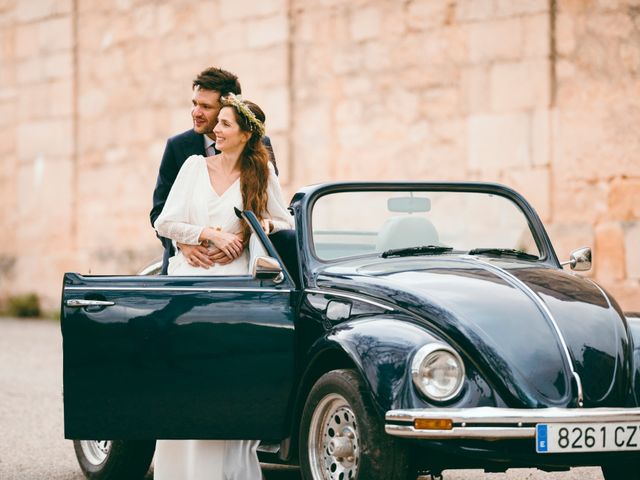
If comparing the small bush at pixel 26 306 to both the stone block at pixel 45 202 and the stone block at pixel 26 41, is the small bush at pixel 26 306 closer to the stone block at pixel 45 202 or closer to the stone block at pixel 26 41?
the stone block at pixel 45 202

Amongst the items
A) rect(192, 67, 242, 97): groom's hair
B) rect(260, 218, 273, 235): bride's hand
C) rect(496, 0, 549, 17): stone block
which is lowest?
rect(260, 218, 273, 235): bride's hand

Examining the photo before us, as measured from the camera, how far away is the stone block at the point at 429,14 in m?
14.4

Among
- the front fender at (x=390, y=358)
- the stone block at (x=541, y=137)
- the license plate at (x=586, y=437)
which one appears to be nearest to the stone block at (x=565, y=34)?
the stone block at (x=541, y=137)

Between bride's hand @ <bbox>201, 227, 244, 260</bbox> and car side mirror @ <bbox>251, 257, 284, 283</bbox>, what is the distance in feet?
1.93

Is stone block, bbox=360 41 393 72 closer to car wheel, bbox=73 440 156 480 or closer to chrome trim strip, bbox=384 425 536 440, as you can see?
car wheel, bbox=73 440 156 480

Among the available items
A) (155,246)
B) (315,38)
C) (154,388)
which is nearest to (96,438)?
(154,388)

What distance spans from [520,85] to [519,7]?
0.75 meters

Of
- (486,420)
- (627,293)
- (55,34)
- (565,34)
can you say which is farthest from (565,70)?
(55,34)

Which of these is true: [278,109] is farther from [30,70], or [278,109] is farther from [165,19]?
[30,70]

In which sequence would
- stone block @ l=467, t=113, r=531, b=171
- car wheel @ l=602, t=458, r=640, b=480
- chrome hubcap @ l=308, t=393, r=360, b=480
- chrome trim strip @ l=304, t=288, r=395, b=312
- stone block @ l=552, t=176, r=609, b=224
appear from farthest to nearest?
stone block @ l=467, t=113, r=531, b=171 → stone block @ l=552, t=176, r=609, b=224 → car wheel @ l=602, t=458, r=640, b=480 → chrome trim strip @ l=304, t=288, r=395, b=312 → chrome hubcap @ l=308, t=393, r=360, b=480

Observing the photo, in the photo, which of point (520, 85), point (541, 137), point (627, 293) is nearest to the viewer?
point (627, 293)

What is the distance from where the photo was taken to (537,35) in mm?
13523

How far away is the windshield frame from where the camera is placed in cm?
708

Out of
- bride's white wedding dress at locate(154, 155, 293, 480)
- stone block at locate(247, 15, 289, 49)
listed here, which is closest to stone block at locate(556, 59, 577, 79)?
stone block at locate(247, 15, 289, 49)
